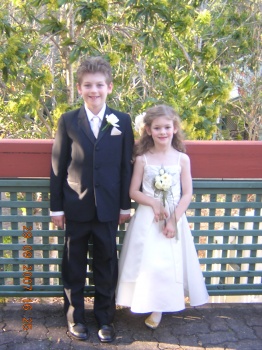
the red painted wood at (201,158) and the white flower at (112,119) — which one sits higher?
the white flower at (112,119)

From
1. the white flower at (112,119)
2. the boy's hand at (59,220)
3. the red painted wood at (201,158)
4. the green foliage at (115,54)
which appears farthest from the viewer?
the green foliage at (115,54)

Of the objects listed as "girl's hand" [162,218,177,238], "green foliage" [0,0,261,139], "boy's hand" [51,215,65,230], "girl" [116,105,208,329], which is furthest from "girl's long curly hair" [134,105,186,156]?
"green foliage" [0,0,261,139]

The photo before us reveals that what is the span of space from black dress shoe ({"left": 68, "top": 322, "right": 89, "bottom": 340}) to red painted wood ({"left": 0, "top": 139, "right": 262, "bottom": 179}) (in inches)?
39.3

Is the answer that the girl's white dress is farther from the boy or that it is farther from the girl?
the boy

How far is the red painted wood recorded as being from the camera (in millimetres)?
2848

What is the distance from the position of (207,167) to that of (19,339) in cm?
166

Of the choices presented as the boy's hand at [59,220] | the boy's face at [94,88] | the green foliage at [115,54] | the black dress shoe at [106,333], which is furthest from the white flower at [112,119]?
the black dress shoe at [106,333]

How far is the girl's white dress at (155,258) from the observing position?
2.77m

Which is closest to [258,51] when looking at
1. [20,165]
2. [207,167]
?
[207,167]

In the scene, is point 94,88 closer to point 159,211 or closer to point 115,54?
point 159,211

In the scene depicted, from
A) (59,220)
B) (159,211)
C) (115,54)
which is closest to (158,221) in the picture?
(159,211)

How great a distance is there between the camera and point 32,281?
122 inches

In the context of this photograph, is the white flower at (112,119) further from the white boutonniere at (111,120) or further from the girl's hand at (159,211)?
the girl's hand at (159,211)

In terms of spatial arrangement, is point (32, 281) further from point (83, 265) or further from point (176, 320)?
point (176, 320)
